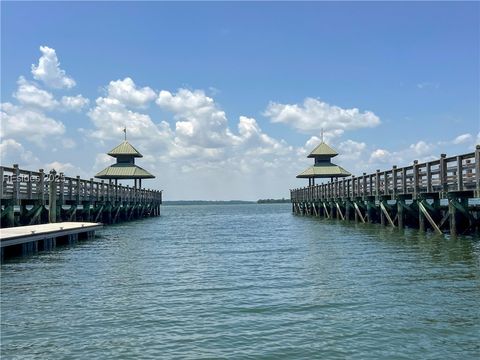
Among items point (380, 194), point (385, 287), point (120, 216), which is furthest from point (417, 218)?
point (120, 216)

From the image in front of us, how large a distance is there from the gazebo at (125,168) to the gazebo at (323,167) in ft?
61.5

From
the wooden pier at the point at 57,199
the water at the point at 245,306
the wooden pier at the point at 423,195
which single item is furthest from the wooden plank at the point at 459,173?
the wooden pier at the point at 57,199

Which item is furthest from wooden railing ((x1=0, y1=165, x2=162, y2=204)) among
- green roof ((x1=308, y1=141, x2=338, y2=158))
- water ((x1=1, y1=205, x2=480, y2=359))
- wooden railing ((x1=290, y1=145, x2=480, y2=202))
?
green roof ((x1=308, y1=141, x2=338, y2=158))

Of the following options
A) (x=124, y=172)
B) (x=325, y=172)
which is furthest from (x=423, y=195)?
(x=124, y=172)

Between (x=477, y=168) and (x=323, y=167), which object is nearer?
(x=477, y=168)

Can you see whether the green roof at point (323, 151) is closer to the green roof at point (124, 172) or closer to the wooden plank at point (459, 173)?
the green roof at point (124, 172)

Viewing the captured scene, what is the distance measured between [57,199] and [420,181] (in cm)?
1940

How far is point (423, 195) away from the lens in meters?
23.8

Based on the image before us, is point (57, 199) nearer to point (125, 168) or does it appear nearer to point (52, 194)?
point (52, 194)

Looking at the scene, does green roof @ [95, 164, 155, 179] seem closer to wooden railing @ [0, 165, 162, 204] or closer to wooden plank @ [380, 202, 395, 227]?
wooden railing @ [0, 165, 162, 204]

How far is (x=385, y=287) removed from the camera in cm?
1133

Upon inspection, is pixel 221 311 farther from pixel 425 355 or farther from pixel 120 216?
pixel 120 216

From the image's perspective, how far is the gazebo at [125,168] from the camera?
5788cm

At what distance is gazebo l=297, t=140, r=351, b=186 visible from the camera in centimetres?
5959
